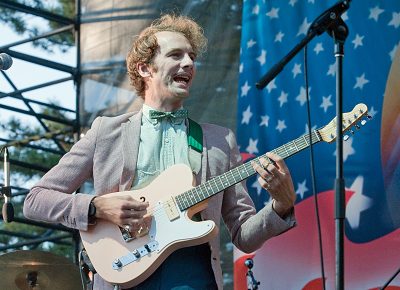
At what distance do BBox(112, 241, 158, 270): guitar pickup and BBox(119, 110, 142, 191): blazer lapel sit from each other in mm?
272

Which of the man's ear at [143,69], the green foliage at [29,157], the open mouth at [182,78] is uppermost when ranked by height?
the green foliage at [29,157]

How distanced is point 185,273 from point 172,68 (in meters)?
0.90

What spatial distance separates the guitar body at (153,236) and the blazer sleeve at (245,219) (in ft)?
0.57

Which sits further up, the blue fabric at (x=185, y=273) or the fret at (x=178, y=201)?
the fret at (x=178, y=201)

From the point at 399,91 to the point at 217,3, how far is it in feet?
6.16

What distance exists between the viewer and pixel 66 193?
3889mm

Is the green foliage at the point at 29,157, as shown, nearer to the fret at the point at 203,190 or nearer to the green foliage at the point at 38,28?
the green foliage at the point at 38,28

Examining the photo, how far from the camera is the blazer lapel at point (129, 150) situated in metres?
3.80

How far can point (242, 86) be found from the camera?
5.75 metres

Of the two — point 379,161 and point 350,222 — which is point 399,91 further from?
point 350,222

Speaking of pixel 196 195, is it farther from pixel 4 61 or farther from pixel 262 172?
pixel 4 61

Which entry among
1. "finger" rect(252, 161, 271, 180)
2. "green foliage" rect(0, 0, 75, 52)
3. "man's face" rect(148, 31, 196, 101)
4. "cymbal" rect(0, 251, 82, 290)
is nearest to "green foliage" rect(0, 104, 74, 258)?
"green foliage" rect(0, 0, 75, 52)

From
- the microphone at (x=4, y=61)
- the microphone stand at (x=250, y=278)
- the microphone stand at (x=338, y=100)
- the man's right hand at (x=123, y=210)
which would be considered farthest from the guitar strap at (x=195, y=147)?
the microphone stand at (x=250, y=278)


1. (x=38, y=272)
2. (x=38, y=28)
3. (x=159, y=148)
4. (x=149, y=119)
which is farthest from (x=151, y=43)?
(x=38, y=28)
